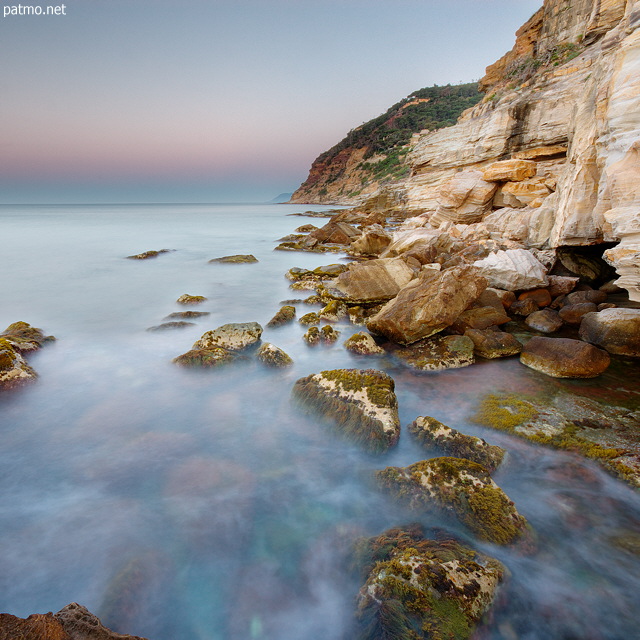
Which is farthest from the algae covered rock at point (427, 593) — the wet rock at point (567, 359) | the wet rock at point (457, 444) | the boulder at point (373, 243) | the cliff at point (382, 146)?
the cliff at point (382, 146)

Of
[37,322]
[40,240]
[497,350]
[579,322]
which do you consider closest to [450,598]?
[497,350]

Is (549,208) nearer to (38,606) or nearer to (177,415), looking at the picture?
(177,415)

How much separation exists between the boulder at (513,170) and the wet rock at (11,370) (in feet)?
51.2

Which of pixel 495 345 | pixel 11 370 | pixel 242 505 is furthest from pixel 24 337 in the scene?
pixel 495 345

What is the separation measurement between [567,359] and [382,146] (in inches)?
3096

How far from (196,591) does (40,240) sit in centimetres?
3020

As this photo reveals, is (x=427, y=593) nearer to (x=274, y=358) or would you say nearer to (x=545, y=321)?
(x=274, y=358)

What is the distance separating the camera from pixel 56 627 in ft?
5.74

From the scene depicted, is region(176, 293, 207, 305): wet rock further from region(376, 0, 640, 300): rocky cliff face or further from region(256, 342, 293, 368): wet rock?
region(376, 0, 640, 300): rocky cliff face

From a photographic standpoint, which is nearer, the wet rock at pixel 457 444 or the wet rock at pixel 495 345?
the wet rock at pixel 457 444

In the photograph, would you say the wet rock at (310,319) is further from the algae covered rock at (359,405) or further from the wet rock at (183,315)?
the algae covered rock at (359,405)

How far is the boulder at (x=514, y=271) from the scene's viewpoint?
834 centimetres

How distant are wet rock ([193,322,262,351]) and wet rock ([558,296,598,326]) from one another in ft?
20.7

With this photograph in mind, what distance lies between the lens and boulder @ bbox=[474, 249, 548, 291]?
834 centimetres
